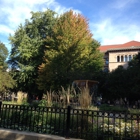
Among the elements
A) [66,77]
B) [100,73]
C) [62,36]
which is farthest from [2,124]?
[100,73]

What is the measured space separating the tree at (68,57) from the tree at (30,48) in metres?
3.44

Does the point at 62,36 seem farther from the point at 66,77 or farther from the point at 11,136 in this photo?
the point at 11,136

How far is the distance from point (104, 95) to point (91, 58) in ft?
21.1

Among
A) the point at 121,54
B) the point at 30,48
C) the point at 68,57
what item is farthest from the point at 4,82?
the point at 121,54

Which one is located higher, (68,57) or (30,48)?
(30,48)

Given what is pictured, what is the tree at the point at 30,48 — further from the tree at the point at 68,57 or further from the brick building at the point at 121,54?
the brick building at the point at 121,54

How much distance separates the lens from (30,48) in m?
30.0

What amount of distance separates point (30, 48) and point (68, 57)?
8.41 metres

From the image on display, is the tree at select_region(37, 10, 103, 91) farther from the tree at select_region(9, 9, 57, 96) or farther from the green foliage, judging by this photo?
the green foliage

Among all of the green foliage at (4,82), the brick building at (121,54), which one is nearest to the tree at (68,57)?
the green foliage at (4,82)

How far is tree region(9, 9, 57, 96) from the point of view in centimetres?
2939

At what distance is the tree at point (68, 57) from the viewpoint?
24.9 metres

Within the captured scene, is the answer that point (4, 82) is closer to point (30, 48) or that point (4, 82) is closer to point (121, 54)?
point (30, 48)

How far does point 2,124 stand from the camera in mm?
6168
